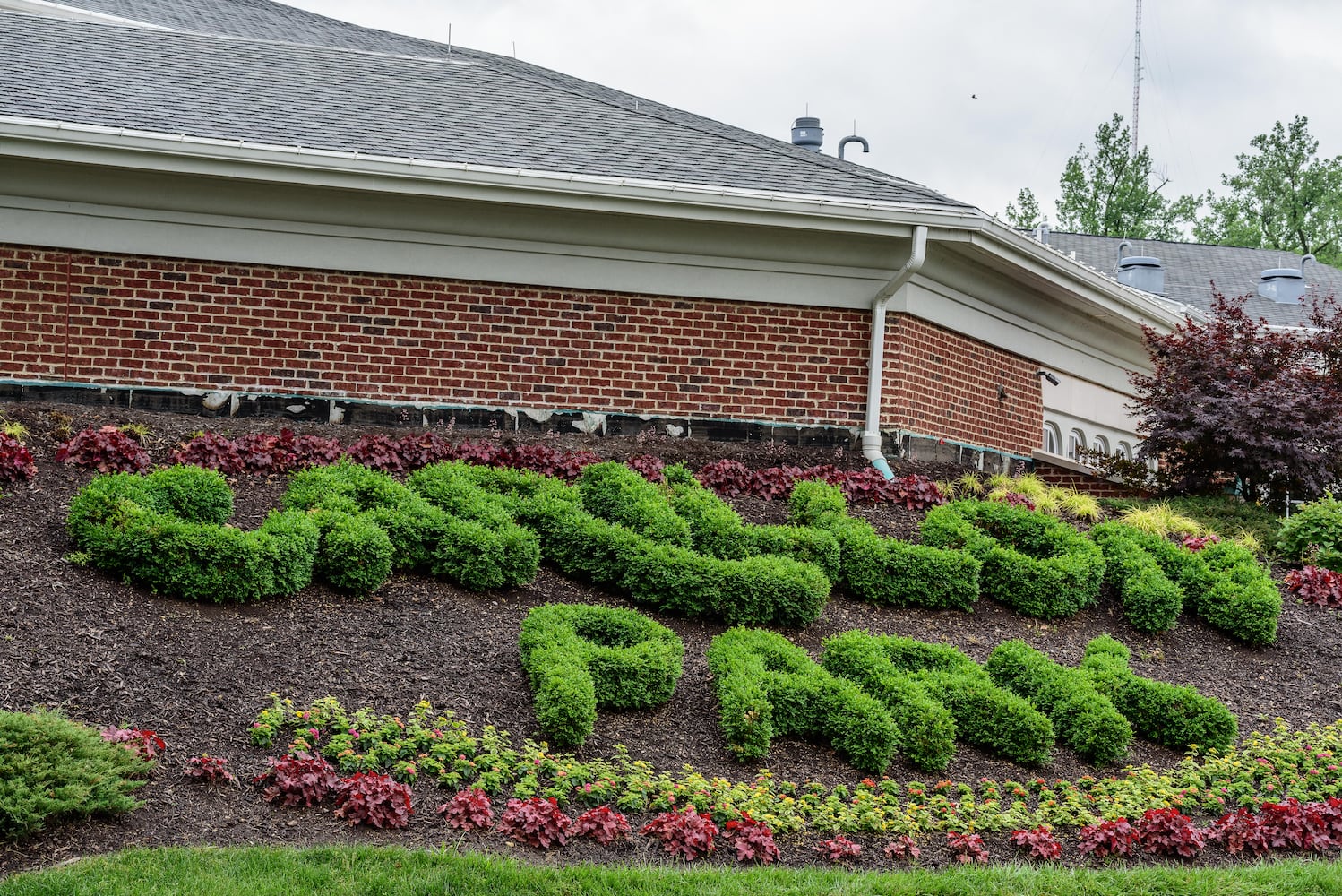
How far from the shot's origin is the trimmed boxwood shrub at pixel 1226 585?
918cm

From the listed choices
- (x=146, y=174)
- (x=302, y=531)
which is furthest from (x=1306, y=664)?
(x=146, y=174)

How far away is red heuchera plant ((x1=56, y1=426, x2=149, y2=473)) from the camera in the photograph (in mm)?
8461

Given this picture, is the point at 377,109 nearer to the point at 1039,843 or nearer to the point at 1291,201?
the point at 1039,843

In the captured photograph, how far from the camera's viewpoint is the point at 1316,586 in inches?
402

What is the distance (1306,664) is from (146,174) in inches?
356

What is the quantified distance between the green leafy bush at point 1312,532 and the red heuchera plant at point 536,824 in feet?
25.2

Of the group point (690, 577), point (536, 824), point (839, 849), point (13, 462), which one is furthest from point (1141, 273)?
point (536, 824)

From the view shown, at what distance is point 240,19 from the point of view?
1697 cm

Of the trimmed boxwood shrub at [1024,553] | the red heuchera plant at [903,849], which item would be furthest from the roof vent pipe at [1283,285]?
the red heuchera plant at [903,849]

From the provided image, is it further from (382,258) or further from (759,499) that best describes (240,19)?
(759,499)

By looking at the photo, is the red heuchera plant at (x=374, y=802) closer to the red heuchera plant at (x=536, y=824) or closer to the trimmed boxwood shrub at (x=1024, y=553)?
the red heuchera plant at (x=536, y=824)

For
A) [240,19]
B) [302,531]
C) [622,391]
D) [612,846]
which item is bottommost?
[612,846]

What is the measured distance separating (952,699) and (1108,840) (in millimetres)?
1327

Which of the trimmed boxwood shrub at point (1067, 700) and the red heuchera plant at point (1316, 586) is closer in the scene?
the trimmed boxwood shrub at point (1067, 700)
